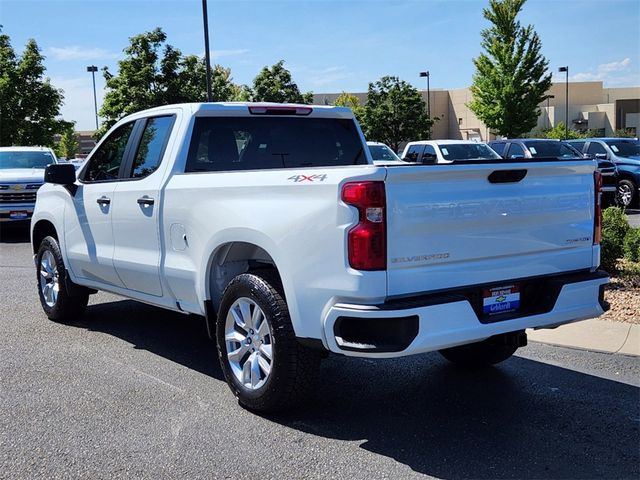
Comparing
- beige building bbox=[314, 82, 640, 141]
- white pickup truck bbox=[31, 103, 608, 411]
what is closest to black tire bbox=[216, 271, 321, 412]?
white pickup truck bbox=[31, 103, 608, 411]

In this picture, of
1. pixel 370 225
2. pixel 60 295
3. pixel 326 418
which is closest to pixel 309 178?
pixel 370 225

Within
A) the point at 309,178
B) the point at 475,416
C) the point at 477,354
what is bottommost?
the point at 475,416

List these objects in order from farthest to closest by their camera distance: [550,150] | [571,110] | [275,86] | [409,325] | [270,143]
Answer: [571,110], [275,86], [550,150], [270,143], [409,325]

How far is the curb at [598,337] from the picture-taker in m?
6.09

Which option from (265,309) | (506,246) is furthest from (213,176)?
(506,246)

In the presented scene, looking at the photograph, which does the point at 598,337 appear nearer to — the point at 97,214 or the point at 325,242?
the point at 325,242

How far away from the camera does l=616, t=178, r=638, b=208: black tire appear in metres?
18.2

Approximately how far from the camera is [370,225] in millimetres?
3803

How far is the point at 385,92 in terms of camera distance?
47938 mm

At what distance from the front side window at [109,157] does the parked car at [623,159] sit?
47.1ft

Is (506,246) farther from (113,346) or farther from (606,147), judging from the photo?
(606,147)

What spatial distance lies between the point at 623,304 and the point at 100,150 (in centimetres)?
547

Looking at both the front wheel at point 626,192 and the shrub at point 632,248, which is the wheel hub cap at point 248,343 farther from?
the front wheel at point 626,192

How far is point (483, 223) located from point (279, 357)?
148 centimetres
